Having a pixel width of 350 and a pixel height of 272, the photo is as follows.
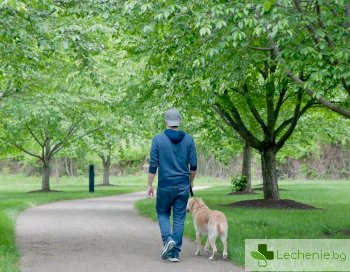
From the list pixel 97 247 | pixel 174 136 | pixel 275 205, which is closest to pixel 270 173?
pixel 275 205

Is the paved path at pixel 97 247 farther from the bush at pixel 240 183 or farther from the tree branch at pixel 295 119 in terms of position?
the bush at pixel 240 183

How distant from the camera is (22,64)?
1168 centimetres

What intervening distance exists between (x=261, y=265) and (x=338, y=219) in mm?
7304

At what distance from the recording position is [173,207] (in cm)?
834

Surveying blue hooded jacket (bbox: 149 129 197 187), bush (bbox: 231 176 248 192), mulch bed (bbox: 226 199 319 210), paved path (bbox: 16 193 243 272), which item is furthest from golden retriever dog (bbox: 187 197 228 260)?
bush (bbox: 231 176 248 192)

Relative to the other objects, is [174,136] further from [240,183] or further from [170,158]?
[240,183]

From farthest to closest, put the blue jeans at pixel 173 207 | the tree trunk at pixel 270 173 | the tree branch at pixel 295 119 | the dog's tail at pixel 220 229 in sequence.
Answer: the tree trunk at pixel 270 173
the tree branch at pixel 295 119
the blue jeans at pixel 173 207
the dog's tail at pixel 220 229

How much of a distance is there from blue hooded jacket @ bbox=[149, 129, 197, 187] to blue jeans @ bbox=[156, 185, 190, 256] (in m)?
0.10

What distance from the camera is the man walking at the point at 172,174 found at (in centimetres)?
824

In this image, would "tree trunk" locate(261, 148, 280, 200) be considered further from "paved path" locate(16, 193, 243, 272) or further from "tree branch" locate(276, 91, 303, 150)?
"paved path" locate(16, 193, 243, 272)

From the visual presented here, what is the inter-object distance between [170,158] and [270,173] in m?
12.3

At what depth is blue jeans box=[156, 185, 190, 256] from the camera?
8219mm

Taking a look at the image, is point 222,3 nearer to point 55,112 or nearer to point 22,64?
point 22,64

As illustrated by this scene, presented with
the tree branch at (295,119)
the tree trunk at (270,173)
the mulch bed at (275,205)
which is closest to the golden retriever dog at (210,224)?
the tree branch at (295,119)
